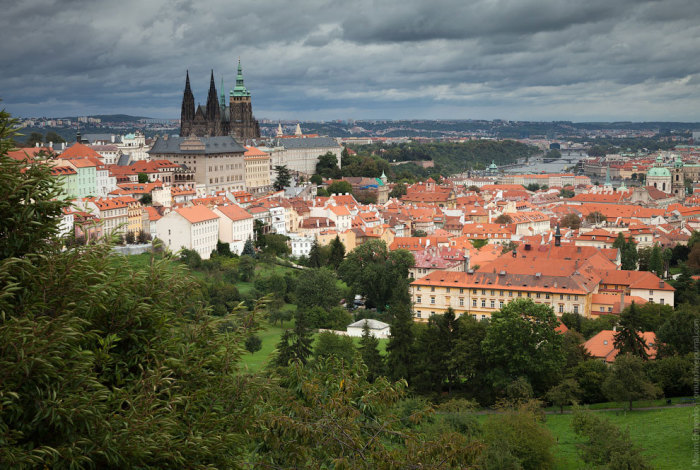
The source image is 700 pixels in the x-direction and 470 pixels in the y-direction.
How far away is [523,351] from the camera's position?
3319 cm

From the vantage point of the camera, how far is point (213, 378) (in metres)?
10.7

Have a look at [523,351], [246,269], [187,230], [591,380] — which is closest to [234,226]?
[187,230]

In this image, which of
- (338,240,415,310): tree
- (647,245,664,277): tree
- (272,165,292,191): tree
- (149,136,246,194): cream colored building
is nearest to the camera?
(338,240,415,310): tree

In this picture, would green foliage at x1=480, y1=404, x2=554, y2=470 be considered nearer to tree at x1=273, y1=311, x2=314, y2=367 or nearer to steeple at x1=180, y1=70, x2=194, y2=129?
tree at x1=273, y1=311, x2=314, y2=367

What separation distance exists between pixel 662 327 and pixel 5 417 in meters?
34.2

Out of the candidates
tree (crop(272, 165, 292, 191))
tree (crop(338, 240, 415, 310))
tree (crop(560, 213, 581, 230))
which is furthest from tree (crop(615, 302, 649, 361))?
tree (crop(272, 165, 292, 191))

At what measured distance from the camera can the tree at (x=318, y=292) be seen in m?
53.2

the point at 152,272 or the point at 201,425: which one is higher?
the point at 152,272

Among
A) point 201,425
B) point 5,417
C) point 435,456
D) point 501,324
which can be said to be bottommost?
point 501,324

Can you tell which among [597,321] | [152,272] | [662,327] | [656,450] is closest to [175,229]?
[597,321]

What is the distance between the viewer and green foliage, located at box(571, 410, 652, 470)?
21.7m

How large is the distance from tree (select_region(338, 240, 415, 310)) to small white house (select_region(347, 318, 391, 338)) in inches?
227

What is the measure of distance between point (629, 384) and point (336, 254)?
39459 mm

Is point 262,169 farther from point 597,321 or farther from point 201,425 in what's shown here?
point 201,425
